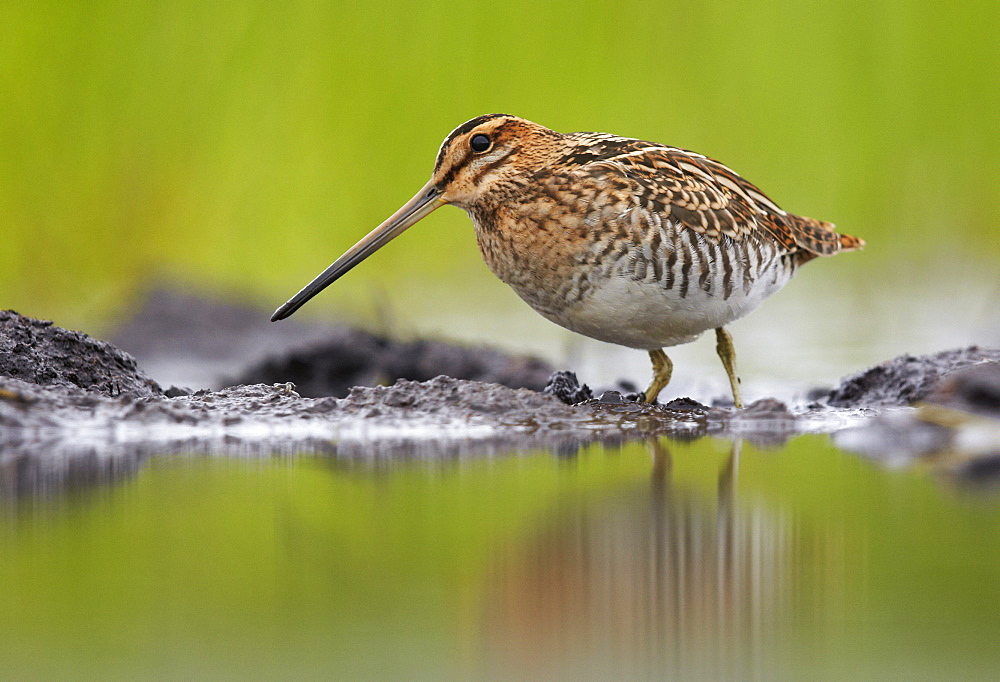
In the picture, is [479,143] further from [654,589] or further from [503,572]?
[654,589]

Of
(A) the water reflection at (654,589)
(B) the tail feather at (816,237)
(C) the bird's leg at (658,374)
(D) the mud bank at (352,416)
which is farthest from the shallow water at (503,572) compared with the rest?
(B) the tail feather at (816,237)

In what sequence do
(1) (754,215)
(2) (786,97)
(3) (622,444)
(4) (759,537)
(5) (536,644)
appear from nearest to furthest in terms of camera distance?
(5) (536,644) < (4) (759,537) < (3) (622,444) < (1) (754,215) < (2) (786,97)

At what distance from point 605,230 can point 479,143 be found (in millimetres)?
756

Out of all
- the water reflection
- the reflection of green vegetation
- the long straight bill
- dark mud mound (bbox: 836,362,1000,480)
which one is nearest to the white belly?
the long straight bill

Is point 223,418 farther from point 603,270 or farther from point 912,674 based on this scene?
point 912,674

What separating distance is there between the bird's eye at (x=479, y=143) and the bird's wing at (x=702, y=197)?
46 centimetres

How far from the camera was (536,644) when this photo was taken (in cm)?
215

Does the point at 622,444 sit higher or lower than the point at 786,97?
lower

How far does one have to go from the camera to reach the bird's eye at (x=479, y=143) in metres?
5.01

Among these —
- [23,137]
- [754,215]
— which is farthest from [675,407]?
[23,137]

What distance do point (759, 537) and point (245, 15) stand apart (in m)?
7.09

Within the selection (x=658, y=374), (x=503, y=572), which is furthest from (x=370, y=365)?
(x=503, y=572)

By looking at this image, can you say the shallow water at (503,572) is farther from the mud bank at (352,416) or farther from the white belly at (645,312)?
the white belly at (645,312)

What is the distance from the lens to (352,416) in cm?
438
